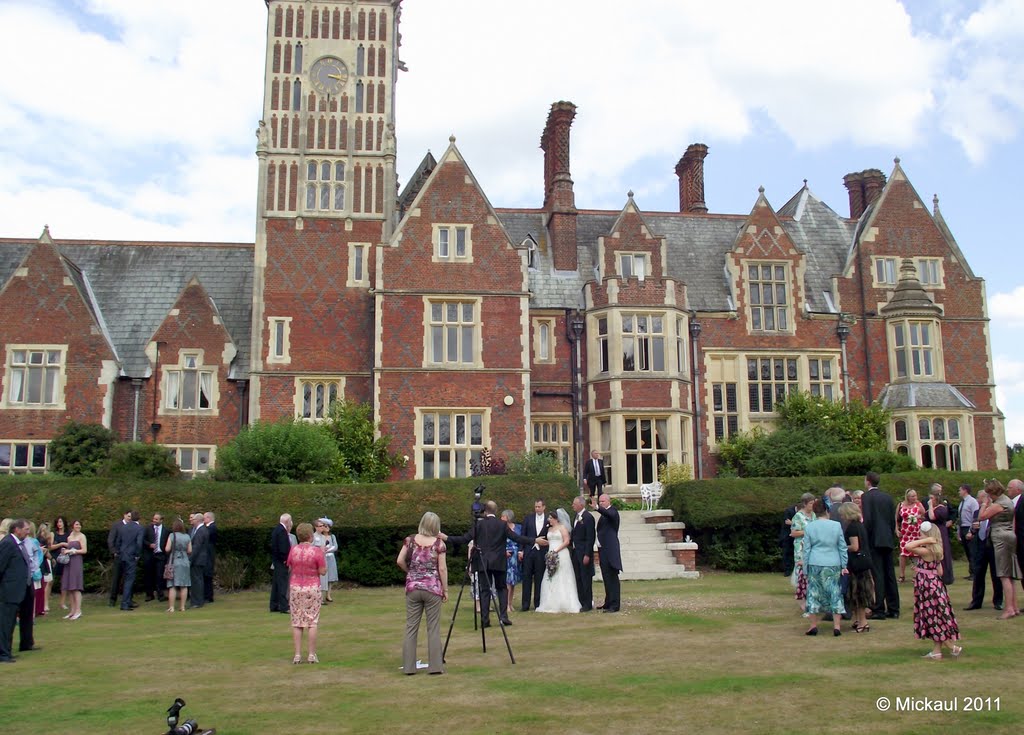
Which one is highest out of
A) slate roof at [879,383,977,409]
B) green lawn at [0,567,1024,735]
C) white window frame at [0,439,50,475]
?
slate roof at [879,383,977,409]

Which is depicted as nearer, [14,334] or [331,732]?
[331,732]

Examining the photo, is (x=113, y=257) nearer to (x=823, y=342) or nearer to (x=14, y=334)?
(x=14, y=334)

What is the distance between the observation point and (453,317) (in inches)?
1112

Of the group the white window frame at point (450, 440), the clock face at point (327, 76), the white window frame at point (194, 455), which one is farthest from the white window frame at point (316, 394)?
the clock face at point (327, 76)

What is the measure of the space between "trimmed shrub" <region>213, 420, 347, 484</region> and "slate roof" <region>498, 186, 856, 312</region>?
1014 cm

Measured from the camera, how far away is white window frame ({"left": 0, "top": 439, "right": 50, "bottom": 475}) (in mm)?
28188

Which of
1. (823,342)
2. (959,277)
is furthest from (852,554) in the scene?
(959,277)

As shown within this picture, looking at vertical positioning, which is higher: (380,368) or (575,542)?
(380,368)

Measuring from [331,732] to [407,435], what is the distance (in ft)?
65.6

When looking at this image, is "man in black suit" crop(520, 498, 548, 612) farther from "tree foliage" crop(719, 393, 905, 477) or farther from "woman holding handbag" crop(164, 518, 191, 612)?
"tree foliage" crop(719, 393, 905, 477)

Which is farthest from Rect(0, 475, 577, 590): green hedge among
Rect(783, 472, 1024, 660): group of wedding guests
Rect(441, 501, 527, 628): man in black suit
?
Rect(783, 472, 1024, 660): group of wedding guests

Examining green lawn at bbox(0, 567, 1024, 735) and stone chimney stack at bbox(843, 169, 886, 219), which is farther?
stone chimney stack at bbox(843, 169, 886, 219)

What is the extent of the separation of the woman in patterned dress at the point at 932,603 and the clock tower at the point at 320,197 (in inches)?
827

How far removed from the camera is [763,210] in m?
32.5
